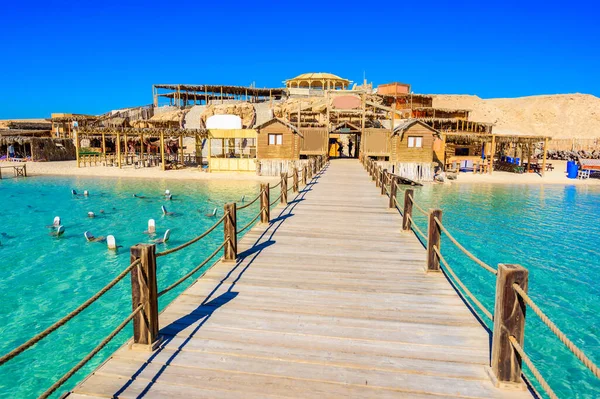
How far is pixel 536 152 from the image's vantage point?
191ft

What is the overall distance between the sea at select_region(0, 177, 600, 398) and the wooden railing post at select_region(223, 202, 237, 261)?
2893 millimetres


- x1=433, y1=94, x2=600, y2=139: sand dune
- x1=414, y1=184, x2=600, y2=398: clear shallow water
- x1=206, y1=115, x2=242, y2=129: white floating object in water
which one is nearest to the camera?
x1=414, y1=184, x2=600, y2=398: clear shallow water

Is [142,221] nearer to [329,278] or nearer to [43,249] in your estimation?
[43,249]

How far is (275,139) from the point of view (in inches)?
1330

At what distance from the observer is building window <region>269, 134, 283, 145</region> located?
1324 inches

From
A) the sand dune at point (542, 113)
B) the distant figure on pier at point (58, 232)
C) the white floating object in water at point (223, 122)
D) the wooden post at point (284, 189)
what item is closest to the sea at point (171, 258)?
the distant figure on pier at point (58, 232)

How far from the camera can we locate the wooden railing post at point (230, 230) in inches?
274

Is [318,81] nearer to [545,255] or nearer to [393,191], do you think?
[393,191]

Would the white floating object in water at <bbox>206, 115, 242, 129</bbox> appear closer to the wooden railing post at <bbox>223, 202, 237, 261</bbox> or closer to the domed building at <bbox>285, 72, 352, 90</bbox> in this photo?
the domed building at <bbox>285, 72, 352, 90</bbox>

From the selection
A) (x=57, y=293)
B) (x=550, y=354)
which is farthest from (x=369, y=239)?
(x=57, y=293)

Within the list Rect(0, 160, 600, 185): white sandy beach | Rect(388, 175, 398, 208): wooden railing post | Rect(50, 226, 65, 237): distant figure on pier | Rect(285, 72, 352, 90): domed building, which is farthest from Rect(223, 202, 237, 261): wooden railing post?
Rect(285, 72, 352, 90): domed building

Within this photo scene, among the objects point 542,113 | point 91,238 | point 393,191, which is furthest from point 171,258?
point 542,113

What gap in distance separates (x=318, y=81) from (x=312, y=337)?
60.7 meters

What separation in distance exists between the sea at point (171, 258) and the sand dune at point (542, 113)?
6442 cm
